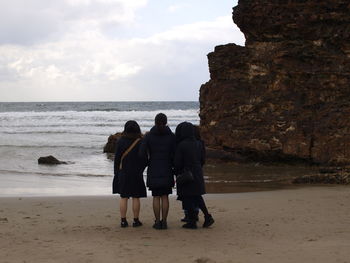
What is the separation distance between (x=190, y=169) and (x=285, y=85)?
9.66 meters

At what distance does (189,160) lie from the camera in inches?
288

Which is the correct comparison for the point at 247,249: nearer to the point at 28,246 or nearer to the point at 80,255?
the point at 80,255

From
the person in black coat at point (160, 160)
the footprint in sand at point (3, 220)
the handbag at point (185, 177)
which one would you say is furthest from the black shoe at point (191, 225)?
the footprint in sand at point (3, 220)

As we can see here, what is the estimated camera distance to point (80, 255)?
5.74 m

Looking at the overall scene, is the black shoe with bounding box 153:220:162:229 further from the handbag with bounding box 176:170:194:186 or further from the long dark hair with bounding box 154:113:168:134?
the long dark hair with bounding box 154:113:168:134

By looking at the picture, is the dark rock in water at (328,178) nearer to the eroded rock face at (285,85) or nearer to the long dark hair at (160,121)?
the eroded rock face at (285,85)

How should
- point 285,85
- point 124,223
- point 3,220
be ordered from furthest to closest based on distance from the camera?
point 285,85
point 3,220
point 124,223

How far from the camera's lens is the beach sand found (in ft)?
18.8

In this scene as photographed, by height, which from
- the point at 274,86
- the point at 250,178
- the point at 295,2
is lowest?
the point at 250,178

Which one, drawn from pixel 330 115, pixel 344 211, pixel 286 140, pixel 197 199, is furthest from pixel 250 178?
pixel 197 199

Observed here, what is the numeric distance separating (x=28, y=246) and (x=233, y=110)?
37.1 ft

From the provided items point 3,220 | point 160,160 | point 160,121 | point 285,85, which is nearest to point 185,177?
point 160,160

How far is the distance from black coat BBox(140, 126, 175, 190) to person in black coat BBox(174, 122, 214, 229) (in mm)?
132

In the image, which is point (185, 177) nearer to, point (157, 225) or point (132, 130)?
point (157, 225)
